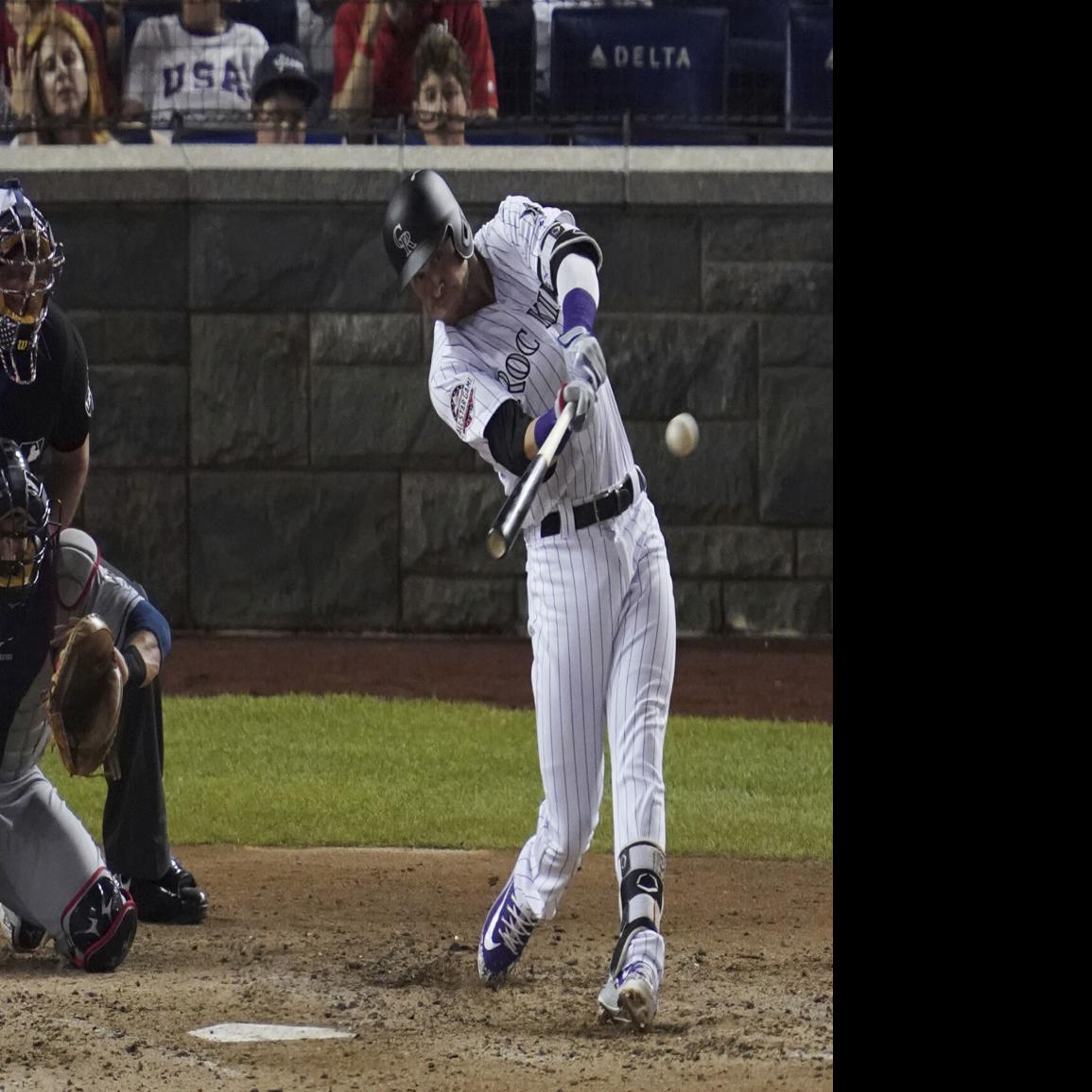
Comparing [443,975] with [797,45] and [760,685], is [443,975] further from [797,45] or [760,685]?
[797,45]

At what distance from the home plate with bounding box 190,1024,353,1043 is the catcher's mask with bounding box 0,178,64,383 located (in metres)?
1.67

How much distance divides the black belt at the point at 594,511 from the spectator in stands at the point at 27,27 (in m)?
7.08

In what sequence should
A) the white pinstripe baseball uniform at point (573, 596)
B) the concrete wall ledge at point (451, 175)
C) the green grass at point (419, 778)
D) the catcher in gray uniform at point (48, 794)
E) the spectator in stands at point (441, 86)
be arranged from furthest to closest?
the spectator in stands at point (441, 86), the concrete wall ledge at point (451, 175), the green grass at point (419, 778), the catcher in gray uniform at point (48, 794), the white pinstripe baseball uniform at point (573, 596)

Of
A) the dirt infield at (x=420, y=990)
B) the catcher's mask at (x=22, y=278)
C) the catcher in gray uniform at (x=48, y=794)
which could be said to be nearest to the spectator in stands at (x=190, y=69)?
the dirt infield at (x=420, y=990)

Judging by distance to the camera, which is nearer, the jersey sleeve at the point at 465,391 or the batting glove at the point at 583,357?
the batting glove at the point at 583,357

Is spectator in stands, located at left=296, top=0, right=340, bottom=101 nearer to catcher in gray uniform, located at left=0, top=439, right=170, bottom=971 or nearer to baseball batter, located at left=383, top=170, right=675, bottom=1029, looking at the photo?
catcher in gray uniform, located at left=0, top=439, right=170, bottom=971

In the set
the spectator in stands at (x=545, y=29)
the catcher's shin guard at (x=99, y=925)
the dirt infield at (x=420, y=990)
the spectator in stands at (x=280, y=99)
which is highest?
the spectator in stands at (x=545, y=29)

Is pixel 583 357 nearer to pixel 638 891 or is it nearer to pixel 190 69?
pixel 638 891

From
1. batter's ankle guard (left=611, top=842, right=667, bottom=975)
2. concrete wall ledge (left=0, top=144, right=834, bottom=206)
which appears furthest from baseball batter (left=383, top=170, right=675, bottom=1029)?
concrete wall ledge (left=0, top=144, right=834, bottom=206)

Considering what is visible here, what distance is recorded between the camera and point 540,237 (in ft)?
14.7

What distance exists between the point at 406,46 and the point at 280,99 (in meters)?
0.77

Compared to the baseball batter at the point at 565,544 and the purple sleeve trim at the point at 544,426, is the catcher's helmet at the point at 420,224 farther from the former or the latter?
the purple sleeve trim at the point at 544,426

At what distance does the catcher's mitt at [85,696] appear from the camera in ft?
15.1
